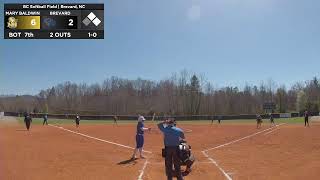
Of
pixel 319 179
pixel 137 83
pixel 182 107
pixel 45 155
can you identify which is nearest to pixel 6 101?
pixel 137 83

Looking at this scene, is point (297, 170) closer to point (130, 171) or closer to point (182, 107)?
point (130, 171)

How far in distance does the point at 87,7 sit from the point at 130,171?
19.9ft

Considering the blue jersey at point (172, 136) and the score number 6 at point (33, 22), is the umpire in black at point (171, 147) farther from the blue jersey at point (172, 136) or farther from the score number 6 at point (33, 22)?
the score number 6 at point (33, 22)

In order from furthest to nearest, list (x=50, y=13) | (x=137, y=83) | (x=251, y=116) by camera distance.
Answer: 1. (x=137, y=83)
2. (x=251, y=116)
3. (x=50, y=13)

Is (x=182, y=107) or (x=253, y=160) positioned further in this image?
(x=182, y=107)

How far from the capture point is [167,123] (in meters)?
15.0
